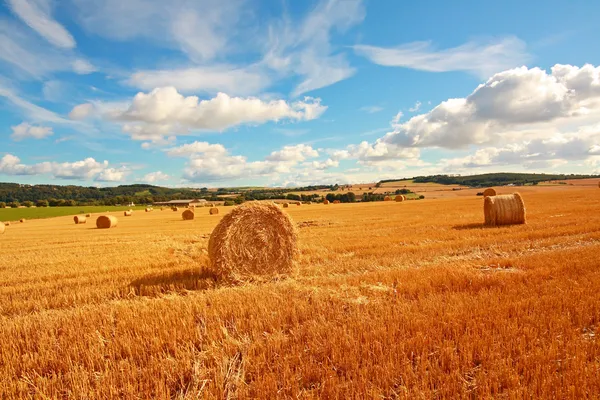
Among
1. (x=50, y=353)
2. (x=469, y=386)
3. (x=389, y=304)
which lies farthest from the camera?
(x=389, y=304)

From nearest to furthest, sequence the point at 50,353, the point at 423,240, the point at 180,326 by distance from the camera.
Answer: the point at 50,353 → the point at 180,326 → the point at 423,240

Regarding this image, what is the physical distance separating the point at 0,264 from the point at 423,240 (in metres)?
14.7

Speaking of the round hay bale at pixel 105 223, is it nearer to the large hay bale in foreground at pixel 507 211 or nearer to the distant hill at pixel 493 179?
the large hay bale in foreground at pixel 507 211

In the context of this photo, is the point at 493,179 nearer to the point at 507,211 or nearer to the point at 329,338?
the point at 507,211

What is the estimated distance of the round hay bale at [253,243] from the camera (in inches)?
345

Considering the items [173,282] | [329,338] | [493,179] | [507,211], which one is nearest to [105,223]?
[173,282]

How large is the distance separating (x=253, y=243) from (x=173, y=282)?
2192 mm

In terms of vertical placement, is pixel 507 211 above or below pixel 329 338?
above

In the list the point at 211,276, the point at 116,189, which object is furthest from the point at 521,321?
the point at 116,189

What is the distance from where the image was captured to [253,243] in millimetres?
9172

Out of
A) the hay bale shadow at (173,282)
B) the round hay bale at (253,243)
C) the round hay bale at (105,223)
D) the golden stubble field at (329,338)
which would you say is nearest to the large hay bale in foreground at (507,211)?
the golden stubble field at (329,338)

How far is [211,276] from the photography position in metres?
8.84

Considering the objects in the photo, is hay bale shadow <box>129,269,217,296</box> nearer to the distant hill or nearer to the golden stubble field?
the golden stubble field

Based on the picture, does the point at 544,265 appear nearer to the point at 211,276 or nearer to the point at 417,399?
the point at 417,399
